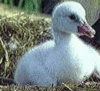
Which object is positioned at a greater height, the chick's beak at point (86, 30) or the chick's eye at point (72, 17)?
the chick's eye at point (72, 17)

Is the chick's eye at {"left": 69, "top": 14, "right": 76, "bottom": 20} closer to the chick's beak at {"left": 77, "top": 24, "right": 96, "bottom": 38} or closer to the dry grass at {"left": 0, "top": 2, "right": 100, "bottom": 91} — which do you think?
the chick's beak at {"left": 77, "top": 24, "right": 96, "bottom": 38}

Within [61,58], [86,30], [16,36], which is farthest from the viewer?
[16,36]

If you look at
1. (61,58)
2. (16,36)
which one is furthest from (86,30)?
(16,36)

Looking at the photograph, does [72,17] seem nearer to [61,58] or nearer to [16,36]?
[61,58]

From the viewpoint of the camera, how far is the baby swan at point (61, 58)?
5.84ft

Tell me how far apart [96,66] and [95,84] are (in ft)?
0.93

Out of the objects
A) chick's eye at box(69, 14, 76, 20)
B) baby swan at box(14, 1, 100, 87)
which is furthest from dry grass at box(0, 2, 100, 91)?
chick's eye at box(69, 14, 76, 20)

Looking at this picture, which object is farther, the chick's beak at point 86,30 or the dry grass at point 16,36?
the dry grass at point 16,36

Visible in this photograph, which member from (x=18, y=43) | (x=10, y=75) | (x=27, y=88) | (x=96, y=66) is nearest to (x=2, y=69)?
(x=10, y=75)

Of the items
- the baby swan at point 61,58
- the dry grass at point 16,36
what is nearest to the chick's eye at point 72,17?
the baby swan at point 61,58

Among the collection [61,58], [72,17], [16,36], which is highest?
[72,17]

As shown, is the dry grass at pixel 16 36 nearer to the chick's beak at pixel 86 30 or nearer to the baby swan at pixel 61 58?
the baby swan at pixel 61 58

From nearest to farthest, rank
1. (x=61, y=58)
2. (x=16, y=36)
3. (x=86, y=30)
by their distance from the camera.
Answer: (x=86, y=30)
(x=61, y=58)
(x=16, y=36)

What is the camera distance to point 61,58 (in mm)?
1864
